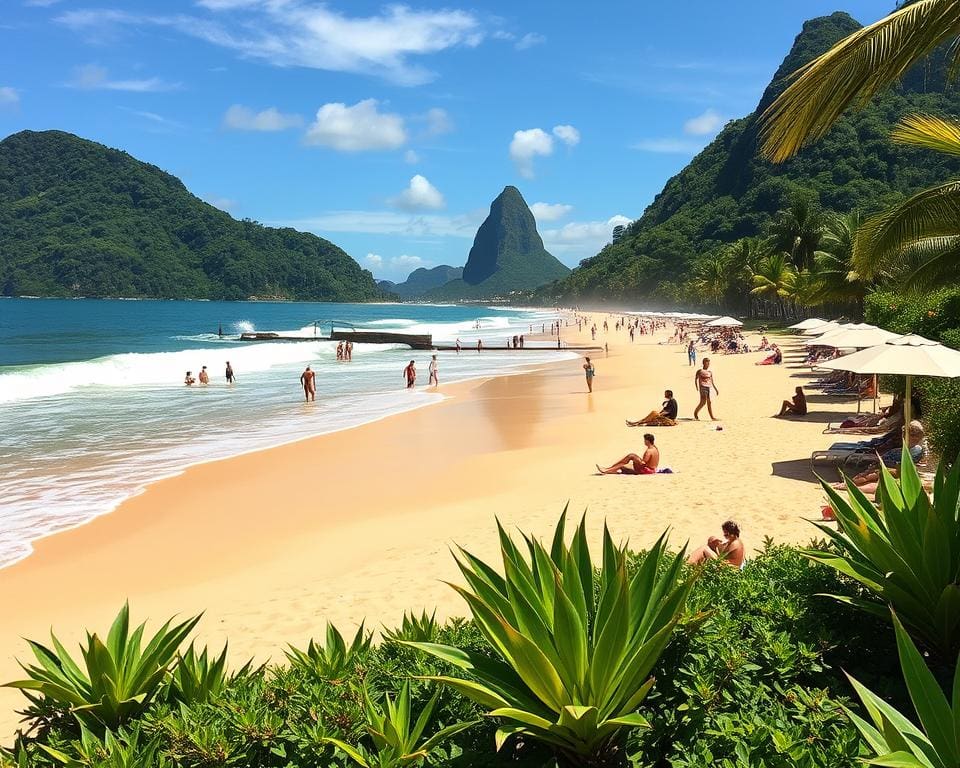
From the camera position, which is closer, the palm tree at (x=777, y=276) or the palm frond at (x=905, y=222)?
the palm frond at (x=905, y=222)

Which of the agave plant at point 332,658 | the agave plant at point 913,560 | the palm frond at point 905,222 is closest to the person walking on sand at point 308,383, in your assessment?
the palm frond at point 905,222

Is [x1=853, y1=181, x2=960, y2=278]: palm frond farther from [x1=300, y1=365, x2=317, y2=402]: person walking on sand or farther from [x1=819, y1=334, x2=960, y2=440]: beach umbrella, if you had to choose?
[x1=300, y1=365, x2=317, y2=402]: person walking on sand

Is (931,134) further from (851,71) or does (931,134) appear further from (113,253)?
(113,253)

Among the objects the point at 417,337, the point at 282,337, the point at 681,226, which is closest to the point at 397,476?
the point at 417,337

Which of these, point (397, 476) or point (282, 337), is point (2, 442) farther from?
point (282, 337)

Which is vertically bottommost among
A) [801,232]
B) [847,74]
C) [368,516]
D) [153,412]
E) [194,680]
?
[368,516]

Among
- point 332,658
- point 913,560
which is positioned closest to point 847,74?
point 913,560

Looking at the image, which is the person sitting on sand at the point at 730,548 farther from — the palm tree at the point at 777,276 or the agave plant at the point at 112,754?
the palm tree at the point at 777,276
